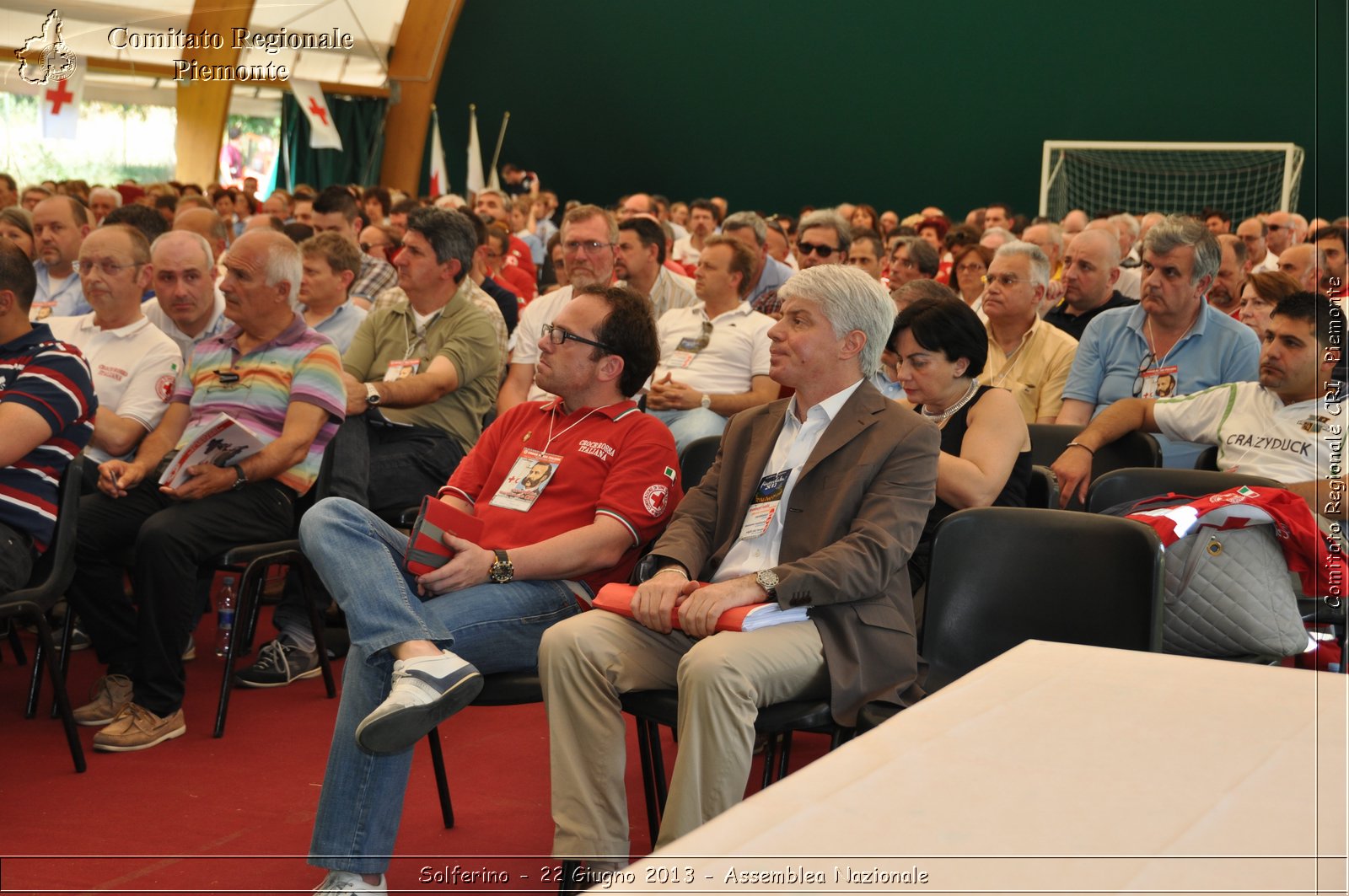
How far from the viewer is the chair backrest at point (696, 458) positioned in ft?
9.84

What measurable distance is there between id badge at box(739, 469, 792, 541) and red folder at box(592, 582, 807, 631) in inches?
5.5

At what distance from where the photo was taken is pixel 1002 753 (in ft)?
4.25

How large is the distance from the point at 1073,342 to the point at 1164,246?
1.60 feet

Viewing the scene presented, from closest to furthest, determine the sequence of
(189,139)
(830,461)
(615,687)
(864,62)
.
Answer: (615,687) → (830,461) → (864,62) → (189,139)

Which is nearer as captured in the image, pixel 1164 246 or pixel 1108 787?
pixel 1108 787

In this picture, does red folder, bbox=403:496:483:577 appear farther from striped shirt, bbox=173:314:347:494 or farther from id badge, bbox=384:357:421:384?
id badge, bbox=384:357:421:384

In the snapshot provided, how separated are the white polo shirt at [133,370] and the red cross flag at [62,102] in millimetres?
4050

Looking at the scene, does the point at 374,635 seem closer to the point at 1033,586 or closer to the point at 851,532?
the point at 851,532

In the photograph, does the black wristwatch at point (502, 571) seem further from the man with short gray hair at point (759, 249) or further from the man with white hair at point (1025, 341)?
the man with short gray hair at point (759, 249)

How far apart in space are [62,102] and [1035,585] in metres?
8.11

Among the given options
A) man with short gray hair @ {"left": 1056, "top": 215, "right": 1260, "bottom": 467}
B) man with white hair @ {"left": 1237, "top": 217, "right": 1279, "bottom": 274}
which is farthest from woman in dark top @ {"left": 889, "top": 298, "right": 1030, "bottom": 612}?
man with white hair @ {"left": 1237, "top": 217, "right": 1279, "bottom": 274}

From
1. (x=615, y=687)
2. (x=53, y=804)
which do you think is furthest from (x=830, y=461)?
(x=53, y=804)

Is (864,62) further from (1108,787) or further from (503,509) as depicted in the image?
(1108,787)

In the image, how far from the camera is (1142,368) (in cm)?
390
